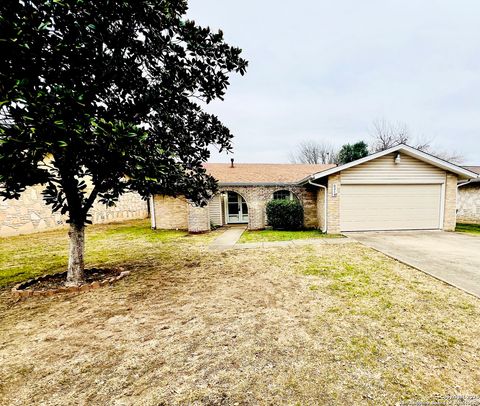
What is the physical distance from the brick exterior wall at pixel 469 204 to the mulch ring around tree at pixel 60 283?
19.5 meters

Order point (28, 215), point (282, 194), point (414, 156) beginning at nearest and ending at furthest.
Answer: point (414, 156) → point (28, 215) → point (282, 194)

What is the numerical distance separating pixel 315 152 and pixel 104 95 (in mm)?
37955

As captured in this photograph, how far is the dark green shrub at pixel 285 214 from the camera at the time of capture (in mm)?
12102

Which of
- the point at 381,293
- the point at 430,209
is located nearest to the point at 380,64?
the point at 430,209

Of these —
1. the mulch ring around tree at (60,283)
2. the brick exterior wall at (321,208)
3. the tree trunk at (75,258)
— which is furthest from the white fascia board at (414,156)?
the tree trunk at (75,258)

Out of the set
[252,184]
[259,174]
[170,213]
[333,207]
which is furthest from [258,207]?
[170,213]

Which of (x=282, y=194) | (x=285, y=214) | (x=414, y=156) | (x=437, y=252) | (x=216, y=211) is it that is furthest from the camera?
(x=216, y=211)

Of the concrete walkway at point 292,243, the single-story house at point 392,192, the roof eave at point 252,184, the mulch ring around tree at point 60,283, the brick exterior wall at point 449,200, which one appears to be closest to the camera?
the mulch ring around tree at point 60,283

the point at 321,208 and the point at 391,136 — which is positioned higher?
the point at 391,136

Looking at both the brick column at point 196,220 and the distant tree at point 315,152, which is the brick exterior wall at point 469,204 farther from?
the distant tree at point 315,152

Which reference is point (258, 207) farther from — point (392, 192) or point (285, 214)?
point (392, 192)

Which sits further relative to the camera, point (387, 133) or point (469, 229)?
point (387, 133)

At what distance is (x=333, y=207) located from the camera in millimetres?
10578

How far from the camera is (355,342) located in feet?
9.18
